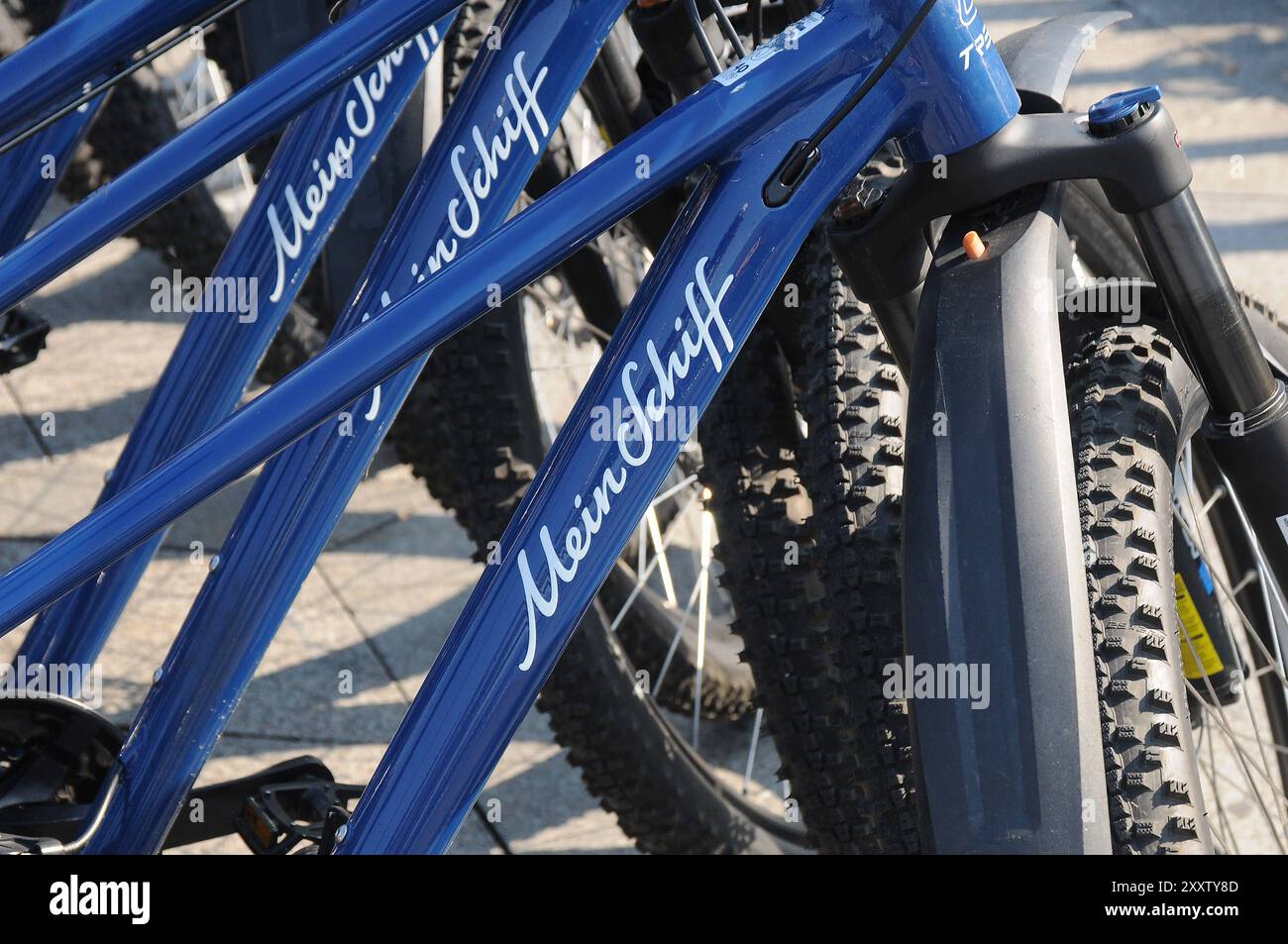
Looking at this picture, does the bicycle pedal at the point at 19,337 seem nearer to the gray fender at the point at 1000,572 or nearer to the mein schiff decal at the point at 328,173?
the mein schiff decal at the point at 328,173

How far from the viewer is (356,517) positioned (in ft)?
10.1

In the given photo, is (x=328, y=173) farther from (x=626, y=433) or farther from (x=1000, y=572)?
(x=1000, y=572)

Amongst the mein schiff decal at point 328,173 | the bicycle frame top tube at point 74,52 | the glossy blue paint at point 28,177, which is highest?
the bicycle frame top tube at point 74,52

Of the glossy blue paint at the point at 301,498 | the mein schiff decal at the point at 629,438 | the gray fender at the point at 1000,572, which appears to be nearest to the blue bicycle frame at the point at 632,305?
the mein schiff decal at the point at 629,438

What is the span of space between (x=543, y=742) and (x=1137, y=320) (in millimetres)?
1478

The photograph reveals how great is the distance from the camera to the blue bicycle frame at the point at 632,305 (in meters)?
1.09

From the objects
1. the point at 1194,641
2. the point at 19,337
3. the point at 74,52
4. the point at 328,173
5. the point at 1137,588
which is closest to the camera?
the point at 74,52

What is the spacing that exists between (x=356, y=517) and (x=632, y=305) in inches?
79.3

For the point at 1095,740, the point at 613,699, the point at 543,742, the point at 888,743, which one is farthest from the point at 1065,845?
the point at 543,742

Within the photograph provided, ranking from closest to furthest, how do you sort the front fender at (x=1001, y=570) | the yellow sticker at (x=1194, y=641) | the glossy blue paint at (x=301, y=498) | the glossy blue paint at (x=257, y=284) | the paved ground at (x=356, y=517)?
1. the front fender at (x=1001, y=570)
2. the glossy blue paint at (x=301, y=498)
3. the glossy blue paint at (x=257, y=284)
4. the yellow sticker at (x=1194, y=641)
5. the paved ground at (x=356, y=517)

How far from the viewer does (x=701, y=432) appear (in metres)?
1.79

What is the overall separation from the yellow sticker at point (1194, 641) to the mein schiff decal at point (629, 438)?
0.74m

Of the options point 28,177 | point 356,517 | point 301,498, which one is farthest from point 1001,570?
point 356,517

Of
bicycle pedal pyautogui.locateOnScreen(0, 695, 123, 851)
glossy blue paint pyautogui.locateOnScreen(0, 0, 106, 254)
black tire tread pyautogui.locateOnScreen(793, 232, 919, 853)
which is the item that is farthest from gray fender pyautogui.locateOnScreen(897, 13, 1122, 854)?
glossy blue paint pyautogui.locateOnScreen(0, 0, 106, 254)
